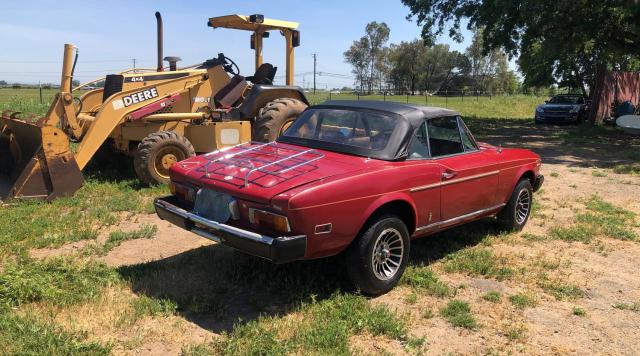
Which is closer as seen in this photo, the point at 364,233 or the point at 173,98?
the point at 364,233

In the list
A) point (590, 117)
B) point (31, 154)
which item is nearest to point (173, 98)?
point (31, 154)

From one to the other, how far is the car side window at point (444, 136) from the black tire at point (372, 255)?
3.25 ft

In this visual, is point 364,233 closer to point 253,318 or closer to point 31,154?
point 253,318

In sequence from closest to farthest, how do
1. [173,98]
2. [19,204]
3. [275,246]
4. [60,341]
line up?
[60,341] → [275,246] → [19,204] → [173,98]

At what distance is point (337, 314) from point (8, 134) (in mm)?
6895

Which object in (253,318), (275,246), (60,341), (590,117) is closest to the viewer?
(60,341)

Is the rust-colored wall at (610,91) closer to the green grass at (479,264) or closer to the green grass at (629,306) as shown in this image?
the green grass at (479,264)

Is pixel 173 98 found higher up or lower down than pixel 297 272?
higher up

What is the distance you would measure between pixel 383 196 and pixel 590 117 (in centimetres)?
2331

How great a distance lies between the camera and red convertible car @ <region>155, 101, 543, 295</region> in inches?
155

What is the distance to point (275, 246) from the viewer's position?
12.3 feet

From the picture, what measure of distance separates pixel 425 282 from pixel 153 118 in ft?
18.7

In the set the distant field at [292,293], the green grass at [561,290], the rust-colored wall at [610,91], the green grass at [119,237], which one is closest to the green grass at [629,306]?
the distant field at [292,293]

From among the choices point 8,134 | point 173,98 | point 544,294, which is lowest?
point 544,294
